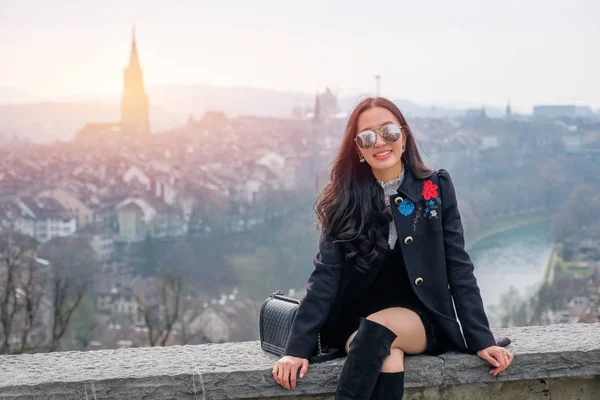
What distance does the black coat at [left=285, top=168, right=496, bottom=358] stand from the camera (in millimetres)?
1814

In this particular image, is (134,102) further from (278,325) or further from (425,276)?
(425,276)

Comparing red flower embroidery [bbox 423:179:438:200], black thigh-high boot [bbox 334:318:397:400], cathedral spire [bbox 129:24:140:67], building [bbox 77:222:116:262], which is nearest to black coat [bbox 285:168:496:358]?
red flower embroidery [bbox 423:179:438:200]

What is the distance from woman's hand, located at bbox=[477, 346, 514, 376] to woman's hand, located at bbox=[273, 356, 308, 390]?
0.41 metres

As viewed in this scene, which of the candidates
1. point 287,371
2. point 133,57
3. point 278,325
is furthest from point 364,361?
point 133,57

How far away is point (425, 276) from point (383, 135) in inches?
13.7

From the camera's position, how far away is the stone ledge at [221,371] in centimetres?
170

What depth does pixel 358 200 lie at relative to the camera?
1.91 meters

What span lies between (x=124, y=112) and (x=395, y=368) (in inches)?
2106

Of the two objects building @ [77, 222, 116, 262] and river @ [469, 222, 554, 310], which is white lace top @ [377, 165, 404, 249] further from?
building @ [77, 222, 116, 262]

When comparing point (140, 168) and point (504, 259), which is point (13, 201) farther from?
point (504, 259)

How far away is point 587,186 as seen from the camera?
151 ft

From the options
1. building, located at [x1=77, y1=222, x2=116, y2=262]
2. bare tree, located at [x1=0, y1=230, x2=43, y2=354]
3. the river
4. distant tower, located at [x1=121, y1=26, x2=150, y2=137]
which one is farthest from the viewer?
distant tower, located at [x1=121, y1=26, x2=150, y2=137]

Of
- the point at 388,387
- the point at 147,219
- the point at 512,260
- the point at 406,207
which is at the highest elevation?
the point at 406,207

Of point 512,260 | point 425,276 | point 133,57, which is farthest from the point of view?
point 133,57
